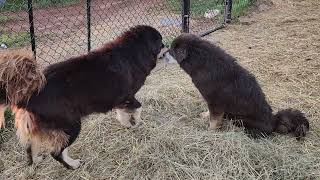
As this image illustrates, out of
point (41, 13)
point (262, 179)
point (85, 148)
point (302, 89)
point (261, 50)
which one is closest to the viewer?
point (262, 179)

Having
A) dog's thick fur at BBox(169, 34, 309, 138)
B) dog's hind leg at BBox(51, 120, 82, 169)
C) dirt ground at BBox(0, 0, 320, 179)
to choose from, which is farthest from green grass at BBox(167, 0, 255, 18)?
dog's hind leg at BBox(51, 120, 82, 169)

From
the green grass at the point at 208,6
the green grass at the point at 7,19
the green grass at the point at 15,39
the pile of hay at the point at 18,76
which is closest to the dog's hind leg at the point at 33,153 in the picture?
the pile of hay at the point at 18,76

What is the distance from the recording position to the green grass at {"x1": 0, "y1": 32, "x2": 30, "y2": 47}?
7027 mm

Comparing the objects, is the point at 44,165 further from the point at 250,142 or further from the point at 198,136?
the point at 250,142

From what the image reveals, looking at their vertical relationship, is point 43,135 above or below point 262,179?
above

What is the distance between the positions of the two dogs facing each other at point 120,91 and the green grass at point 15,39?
3334 mm

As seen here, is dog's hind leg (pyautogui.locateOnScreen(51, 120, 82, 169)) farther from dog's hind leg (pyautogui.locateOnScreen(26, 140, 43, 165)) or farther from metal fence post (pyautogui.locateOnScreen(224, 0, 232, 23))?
metal fence post (pyautogui.locateOnScreen(224, 0, 232, 23))

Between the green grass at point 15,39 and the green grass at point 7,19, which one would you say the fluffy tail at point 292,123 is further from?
the green grass at point 7,19

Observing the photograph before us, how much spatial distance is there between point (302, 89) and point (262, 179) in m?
2.25

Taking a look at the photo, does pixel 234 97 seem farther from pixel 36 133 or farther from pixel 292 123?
pixel 36 133

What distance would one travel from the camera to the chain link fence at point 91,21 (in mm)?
7173

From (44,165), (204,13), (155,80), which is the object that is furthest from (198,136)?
(204,13)

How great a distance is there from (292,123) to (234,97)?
66 centimetres

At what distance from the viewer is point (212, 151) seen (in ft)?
13.3
